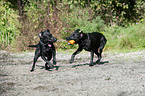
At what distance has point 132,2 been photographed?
16.5 metres

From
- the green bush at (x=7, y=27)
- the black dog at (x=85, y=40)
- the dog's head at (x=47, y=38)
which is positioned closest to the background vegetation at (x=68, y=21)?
the green bush at (x=7, y=27)

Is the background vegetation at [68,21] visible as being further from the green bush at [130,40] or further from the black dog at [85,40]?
the black dog at [85,40]

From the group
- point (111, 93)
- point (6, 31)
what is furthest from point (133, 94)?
point (6, 31)

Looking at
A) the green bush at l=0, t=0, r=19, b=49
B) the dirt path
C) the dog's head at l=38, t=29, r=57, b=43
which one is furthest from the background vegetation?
the dirt path

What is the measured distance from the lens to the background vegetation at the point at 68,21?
1244 centimetres

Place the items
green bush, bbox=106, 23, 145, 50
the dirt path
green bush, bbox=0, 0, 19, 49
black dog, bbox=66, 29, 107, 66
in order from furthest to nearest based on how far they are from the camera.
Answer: green bush, bbox=0, 0, 19, 49
green bush, bbox=106, 23, 145, 50
black dog, bbox=66, 29, 107, 66
the dirt path

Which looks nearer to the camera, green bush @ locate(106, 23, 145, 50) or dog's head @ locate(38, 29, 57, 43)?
dog's head @ locate(38, 29, 57, 43)

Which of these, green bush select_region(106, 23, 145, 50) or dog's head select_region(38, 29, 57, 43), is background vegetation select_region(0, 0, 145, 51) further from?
dog's head select_region(38, 29, 57, 43)

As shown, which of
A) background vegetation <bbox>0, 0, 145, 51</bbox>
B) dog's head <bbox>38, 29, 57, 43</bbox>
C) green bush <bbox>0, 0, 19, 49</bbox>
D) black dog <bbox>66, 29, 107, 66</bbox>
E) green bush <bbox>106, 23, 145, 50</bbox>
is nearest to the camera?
dog's head <bbox>38, 29, 57, 43</bbox>

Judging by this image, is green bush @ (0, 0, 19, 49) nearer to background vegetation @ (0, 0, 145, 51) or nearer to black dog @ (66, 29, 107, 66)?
background vegetation @ (0, 0, 145, 51)

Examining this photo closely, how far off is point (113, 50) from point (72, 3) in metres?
5.97

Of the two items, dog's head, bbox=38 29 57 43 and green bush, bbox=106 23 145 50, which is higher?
dog's head, bbox=38 29 57 43

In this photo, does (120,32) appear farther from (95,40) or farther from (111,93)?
(111,93)

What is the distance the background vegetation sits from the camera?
40.8 feet
